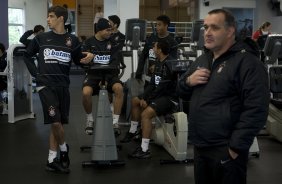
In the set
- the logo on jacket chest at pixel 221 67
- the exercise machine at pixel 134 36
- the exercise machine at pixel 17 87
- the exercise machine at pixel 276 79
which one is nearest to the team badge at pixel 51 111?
the logo on jacket chest at pixel 221 67

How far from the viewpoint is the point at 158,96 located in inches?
195

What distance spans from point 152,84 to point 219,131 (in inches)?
118

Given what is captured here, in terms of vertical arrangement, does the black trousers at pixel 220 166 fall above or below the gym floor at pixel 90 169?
above

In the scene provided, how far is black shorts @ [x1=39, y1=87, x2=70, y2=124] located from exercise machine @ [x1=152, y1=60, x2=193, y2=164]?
4.21 ft

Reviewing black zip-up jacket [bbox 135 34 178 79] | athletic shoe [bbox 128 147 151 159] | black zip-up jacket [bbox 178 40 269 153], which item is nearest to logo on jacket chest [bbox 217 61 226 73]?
black zip-up jacket [bbox 178 40 269 153]

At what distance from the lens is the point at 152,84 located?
5121mm

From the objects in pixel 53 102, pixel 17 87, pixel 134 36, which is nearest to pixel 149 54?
pixel 134 36

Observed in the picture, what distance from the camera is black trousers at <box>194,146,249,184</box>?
2.14 metres

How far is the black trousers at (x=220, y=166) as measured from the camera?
7.04 feet

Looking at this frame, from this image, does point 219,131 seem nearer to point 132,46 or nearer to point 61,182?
point 61,182

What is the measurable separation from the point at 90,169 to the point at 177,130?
108 cm

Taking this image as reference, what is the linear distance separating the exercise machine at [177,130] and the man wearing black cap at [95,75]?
26.3 inches

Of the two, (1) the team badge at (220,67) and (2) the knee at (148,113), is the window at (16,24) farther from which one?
(1) the team badge at (220,67)

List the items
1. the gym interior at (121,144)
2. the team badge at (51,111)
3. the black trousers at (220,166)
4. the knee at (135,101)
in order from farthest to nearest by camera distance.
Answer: the knee at (135,101) → the gym interior at (121,144) → the team badge at (51,111) → the black trousers at (220,166)
